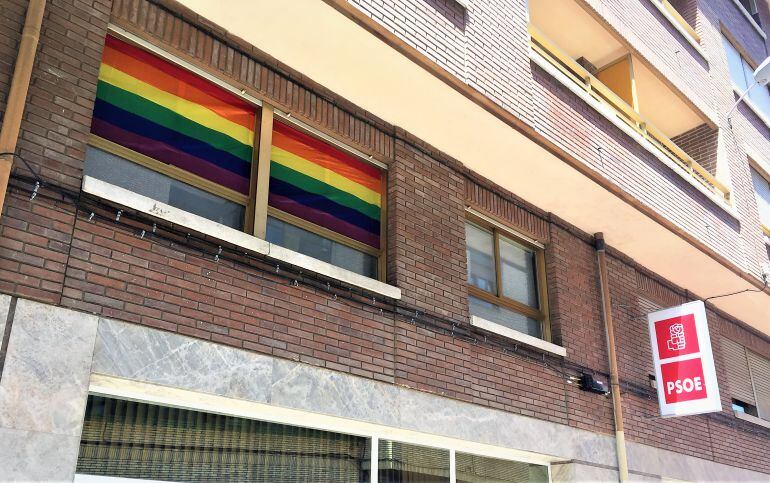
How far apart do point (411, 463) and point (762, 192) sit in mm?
11474

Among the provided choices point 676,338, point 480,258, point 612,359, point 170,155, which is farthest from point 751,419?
point 170,155

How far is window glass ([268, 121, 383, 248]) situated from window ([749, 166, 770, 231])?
33.2 ft

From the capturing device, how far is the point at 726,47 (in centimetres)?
1590

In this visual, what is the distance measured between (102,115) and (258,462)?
2957mm

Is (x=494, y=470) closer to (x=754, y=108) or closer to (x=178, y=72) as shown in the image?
(x=178, y=72)

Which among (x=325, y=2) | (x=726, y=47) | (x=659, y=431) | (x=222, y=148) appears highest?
(x=726, y=47)

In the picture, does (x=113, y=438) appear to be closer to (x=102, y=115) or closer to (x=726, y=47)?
(x=102, y=115)

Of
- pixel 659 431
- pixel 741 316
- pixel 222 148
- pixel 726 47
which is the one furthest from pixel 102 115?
pixel 726 47

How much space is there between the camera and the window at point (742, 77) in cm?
1579

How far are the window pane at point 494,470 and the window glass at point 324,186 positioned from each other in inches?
92.5

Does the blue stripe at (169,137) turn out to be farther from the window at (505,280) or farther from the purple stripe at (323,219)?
the window at (505,280)

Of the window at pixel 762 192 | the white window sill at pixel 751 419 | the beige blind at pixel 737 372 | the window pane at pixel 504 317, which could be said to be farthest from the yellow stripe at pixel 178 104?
the window at pixel 762 192

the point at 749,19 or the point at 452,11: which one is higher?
the point at 749,19

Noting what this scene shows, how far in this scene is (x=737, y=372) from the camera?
511 inches
